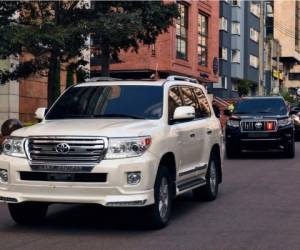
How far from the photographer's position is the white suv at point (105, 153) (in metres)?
7.94

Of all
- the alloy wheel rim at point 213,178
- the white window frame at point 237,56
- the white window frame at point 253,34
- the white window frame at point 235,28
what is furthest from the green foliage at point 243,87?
the alloy wheel rim at point 213,178

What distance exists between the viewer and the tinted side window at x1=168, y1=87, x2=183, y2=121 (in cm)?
935

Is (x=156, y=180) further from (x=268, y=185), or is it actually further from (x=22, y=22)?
(x=22, y=22)

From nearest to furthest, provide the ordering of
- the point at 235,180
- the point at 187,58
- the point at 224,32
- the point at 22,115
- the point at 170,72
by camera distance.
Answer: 1. the point at 235,180
2. the point at 22,115
3. the point at 170,72
4. the point at 187,58
5. the point at 224,32

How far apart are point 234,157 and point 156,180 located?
40.0ft

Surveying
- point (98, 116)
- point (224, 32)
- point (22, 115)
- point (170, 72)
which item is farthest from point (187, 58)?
point (98, 116)

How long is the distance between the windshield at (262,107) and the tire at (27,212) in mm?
11804

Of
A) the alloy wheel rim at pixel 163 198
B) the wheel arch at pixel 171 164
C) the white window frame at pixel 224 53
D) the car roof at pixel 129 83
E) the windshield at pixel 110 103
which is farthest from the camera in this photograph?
the white window frame at pixel 224 53

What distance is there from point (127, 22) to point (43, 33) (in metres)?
2.00

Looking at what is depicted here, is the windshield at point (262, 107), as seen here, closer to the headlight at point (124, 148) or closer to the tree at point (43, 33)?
the tree at point (43, 33)

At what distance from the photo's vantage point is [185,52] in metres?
46.1

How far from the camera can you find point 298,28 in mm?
99500

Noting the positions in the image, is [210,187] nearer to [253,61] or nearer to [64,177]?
[64,177]

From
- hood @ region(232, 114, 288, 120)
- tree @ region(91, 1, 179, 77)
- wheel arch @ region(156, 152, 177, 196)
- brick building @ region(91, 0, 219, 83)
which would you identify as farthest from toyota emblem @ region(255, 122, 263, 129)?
brick building @ region(91, 0, 219, 83)
